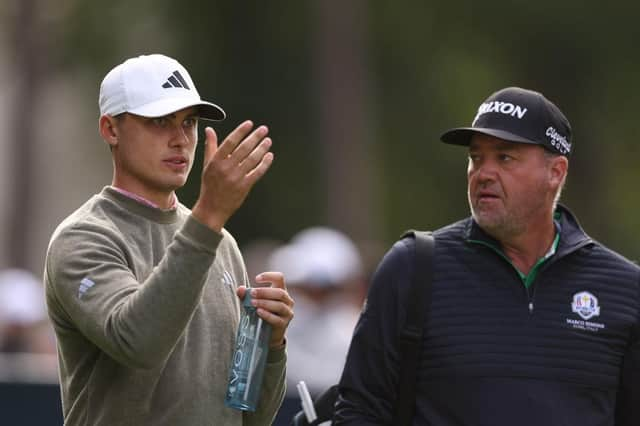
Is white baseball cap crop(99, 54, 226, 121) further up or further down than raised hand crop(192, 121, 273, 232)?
further up

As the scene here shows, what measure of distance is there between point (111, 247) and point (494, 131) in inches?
62.9

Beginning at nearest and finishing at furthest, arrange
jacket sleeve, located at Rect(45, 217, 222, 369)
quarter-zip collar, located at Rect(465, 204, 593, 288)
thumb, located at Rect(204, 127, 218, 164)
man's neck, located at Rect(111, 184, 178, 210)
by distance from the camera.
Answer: jacket sleeve, located at Rect(45, 217, 222, 369) → thumb, located at Rect(204, 127, 218, 164) → man's neck, located at Rect(111, 184, 178, 210) → quarter-zip collar, located at Rect(465, 204, 593, 288)

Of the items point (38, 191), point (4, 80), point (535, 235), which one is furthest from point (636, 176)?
point (535, 235)

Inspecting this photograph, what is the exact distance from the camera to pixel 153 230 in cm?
533

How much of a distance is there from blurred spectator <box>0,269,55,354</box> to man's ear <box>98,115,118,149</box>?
8822 millimetres

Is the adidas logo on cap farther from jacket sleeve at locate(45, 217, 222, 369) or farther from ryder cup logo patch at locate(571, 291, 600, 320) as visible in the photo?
ryder cup logo patch at locate(571, 291, 600, 320)

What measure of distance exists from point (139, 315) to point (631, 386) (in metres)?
2.01

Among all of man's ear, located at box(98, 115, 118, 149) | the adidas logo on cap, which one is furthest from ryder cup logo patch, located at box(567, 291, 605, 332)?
man's ear, located at box(98, 115, 118, 149)

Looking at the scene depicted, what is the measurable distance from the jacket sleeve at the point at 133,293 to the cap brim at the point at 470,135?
54.2 inches

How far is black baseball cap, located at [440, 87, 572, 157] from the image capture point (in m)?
5.95

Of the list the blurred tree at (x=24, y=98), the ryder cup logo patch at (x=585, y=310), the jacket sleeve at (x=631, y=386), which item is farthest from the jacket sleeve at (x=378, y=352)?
the blurred tree at (x=24, y=98)

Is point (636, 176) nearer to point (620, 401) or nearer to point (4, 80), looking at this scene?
point (4, 80)

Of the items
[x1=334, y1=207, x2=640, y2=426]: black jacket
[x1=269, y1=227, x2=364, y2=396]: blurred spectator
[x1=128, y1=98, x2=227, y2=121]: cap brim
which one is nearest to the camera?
[x1=128, y1=98, x2=227, y2=121]: cap brim

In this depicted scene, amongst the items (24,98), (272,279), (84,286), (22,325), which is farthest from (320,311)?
(24,98)
